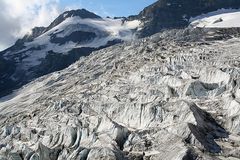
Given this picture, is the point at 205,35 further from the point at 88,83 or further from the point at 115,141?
the point at 115,141

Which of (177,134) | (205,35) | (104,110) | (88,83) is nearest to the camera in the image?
(177,134)

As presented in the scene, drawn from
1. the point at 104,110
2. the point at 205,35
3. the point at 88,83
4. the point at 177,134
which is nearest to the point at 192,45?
the point at 205,35

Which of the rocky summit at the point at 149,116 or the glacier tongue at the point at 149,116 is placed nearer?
the rocky summit at the point at 149,116

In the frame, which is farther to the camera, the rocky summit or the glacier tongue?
the glacier tongue

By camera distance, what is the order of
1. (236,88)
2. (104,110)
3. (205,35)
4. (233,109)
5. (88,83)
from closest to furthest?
(233,109) < (236,88) < (104,110) < (88,83) < (205,35)

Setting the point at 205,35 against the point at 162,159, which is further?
the point at 205,35
